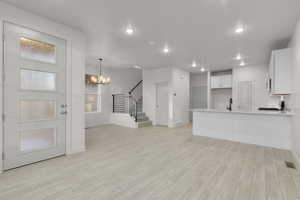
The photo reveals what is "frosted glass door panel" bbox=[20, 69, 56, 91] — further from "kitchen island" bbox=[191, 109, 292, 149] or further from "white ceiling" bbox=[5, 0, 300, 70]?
"kitchen island" bbox=[191, 109, 292, 149]

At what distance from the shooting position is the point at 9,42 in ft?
8.61

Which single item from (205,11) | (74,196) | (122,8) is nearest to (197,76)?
(205,11)

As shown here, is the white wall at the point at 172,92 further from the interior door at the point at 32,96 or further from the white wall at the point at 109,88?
the interior door at the point at 32,96

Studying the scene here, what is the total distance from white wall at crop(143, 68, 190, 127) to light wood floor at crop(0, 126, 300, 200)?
3762mm

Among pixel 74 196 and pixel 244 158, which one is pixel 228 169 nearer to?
pixel 244 158

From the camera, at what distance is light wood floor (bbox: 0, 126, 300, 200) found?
6.40ft

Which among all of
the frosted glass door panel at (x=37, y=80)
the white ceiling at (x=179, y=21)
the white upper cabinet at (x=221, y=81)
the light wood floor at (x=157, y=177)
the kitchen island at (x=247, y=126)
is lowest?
the light wood floor at (x=157, y=177)

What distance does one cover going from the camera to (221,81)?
780cm

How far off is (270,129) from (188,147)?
241cm

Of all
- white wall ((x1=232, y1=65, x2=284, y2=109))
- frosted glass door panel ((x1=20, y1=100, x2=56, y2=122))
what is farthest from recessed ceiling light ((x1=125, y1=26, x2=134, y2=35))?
white wall ((x1=232, y1=65, x2=284, y2=109))

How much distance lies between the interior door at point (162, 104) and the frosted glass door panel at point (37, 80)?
5.15 metres

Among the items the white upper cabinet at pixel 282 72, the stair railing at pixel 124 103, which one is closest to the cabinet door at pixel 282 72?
the white upper cabinet at pixel 282 72

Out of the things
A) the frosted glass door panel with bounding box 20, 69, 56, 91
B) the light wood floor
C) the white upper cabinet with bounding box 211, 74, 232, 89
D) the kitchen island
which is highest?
the white upper cabinet with bounding box 211, 74, 232, 89

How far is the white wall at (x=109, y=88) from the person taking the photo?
725 centimetres
